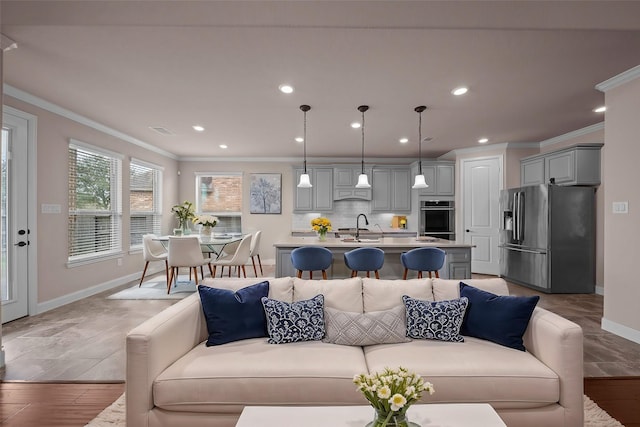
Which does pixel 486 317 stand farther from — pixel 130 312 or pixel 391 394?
pixel 130 312

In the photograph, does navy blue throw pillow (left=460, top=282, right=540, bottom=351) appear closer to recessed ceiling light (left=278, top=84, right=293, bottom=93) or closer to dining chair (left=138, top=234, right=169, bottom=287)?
recessed ceiling light (left=278, top=84, right=293, bottom=93)

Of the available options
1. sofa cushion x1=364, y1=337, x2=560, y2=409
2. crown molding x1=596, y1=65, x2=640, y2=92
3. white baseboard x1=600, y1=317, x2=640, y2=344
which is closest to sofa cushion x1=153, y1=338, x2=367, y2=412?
sofa cushion x1=364, y1=337, x2=560, y2=409

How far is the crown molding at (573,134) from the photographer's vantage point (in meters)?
4.89

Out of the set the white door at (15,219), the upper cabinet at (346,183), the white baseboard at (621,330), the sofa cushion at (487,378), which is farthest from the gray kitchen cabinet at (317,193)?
the sofa cushion at (487,378)

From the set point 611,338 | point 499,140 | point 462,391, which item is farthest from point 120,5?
point 499,140

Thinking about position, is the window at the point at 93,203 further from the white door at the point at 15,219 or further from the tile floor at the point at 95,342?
the tile floor at the point at 95,342

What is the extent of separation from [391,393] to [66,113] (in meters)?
5.18

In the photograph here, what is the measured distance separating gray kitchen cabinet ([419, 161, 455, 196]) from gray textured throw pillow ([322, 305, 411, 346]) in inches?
198

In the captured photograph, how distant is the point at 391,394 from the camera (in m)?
1.09

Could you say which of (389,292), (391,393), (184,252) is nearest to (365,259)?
(389,292)

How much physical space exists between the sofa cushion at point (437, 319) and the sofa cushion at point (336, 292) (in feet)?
1.18

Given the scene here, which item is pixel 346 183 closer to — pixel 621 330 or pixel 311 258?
pixel 311 258

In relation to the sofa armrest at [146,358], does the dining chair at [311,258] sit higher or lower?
higher

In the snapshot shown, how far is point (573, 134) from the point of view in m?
5.32
